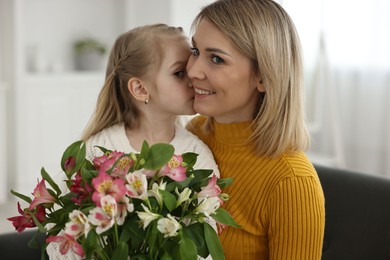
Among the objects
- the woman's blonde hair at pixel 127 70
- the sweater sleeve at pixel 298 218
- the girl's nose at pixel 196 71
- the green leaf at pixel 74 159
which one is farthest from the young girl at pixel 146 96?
the green leaf at pixel 74 159

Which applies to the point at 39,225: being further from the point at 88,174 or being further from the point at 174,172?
the point at 174,172

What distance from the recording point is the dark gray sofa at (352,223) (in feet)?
5.75

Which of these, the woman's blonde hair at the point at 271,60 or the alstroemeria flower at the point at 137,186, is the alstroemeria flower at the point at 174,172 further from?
the woman's blonde hair at the point at 271,60

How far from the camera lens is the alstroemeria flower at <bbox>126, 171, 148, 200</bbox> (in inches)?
45.5

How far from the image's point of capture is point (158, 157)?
1.20 meters

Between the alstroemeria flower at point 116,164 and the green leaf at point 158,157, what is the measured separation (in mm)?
39

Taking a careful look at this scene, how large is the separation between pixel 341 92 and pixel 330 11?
0.64m

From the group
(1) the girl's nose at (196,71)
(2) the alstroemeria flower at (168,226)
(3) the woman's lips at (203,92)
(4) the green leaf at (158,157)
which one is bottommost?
(2) the alstroemeria flower at (168,226)

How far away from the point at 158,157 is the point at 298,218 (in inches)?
22.8

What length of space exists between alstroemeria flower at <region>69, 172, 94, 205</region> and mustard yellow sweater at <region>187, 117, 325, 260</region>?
63cm

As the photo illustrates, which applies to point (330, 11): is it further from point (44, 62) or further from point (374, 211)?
point (374, 211)

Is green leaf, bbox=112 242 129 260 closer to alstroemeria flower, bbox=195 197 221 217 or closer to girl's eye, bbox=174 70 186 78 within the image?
alstroemeria flower, bbox=195 197 221 217

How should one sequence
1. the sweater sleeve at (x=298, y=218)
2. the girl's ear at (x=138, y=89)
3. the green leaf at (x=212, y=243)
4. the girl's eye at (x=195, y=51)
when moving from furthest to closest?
the girl's ear at (x=138, y=89) < the girl's eye at (x=195, y=51) < the sweater sleeve at (x=298, y=218) < the green leaf at (x=212, y=243)

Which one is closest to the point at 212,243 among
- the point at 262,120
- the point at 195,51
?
the point at 262,120
